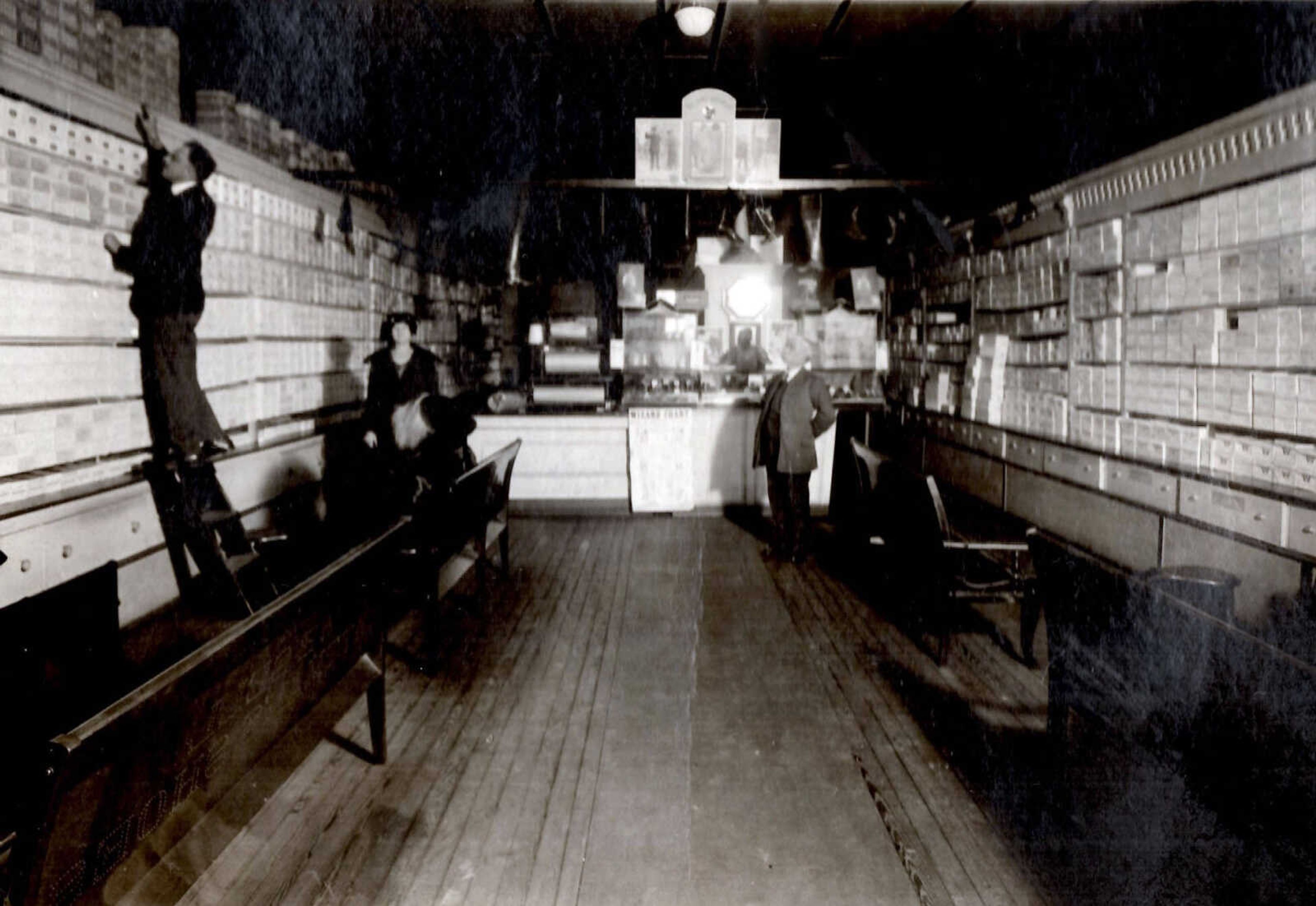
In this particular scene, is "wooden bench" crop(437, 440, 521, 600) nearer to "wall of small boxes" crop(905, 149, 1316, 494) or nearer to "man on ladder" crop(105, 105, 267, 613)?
"man on ladder" crop(105, 105, 267, 613)

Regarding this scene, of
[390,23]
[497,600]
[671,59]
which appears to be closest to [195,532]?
[497,600]

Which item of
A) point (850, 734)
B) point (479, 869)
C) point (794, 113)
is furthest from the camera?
point (794, 113)

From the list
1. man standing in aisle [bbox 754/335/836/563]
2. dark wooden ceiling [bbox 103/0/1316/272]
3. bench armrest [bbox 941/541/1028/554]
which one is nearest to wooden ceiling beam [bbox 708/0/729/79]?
dark wooden ceiling [bbox 103/0/1316/272]

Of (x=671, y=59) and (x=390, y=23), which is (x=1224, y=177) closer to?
(x=671, y=59)

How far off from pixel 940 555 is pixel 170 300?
4.11 m

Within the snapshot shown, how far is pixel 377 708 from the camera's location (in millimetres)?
3357

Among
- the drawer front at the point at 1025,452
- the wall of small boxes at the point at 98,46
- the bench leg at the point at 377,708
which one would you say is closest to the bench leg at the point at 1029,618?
the drawer front at the point at 1025,452

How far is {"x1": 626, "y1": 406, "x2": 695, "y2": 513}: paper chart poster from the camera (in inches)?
337

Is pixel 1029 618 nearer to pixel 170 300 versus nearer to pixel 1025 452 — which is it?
pixel 1025 452

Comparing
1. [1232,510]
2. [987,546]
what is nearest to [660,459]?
[987,546]

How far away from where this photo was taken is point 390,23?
7086 millimetres

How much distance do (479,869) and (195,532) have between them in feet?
9.37

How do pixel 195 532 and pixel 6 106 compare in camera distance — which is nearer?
pixel 6 106

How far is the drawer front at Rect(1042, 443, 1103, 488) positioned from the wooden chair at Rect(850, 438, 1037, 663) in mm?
900
